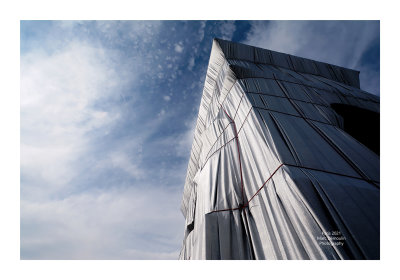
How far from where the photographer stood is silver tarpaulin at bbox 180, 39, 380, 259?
213cm

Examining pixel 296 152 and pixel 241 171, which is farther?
pixel 241 171

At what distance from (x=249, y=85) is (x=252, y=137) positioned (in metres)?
2.54

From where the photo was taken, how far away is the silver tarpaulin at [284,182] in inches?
83.7

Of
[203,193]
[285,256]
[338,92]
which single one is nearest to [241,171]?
[203,193]

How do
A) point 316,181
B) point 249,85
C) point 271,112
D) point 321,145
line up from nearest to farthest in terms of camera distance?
1. point 316,181
2. point 321,145
3. point 271,112
4. point 249,85

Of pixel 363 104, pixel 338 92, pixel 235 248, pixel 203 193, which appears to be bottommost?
pixel 235 248

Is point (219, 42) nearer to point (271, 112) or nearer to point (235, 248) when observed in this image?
point (271, 112)

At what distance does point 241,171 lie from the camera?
405 cm

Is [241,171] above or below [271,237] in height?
above

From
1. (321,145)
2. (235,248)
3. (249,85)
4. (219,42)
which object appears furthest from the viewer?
(219,42)

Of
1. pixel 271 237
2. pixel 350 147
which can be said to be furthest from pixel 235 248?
pixel 350 147

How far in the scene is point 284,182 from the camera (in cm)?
264

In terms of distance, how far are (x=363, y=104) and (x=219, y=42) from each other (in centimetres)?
691

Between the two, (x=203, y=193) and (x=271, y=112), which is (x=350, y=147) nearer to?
(x=271, y=112)
